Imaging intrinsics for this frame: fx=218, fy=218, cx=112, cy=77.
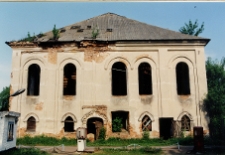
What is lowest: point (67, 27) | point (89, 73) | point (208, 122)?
point (208, 122)

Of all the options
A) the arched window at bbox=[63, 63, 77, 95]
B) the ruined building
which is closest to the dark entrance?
the ruined building

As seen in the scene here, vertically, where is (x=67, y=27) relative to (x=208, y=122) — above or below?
above

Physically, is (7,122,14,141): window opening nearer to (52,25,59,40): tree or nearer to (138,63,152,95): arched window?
(52,25,59,40): tree

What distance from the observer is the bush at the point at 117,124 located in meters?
17.0

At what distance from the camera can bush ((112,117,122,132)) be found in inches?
669

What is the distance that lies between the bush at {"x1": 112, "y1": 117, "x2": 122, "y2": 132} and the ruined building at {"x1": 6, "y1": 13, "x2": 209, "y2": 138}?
204 mm

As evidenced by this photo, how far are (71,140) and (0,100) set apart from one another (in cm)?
1197

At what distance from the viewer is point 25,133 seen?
17047 millimetres

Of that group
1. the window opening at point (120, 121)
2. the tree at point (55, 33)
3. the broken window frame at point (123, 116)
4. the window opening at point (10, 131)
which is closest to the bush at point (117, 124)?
the window opening at point (120, 121)

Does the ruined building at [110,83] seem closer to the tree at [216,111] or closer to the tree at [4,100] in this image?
the tree at [216,111]

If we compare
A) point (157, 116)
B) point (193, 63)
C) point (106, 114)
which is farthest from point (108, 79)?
point (193, 63)

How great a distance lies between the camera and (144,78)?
1834 cm

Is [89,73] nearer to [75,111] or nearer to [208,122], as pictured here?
[75,111]

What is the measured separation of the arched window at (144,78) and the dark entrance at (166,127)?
261cm
